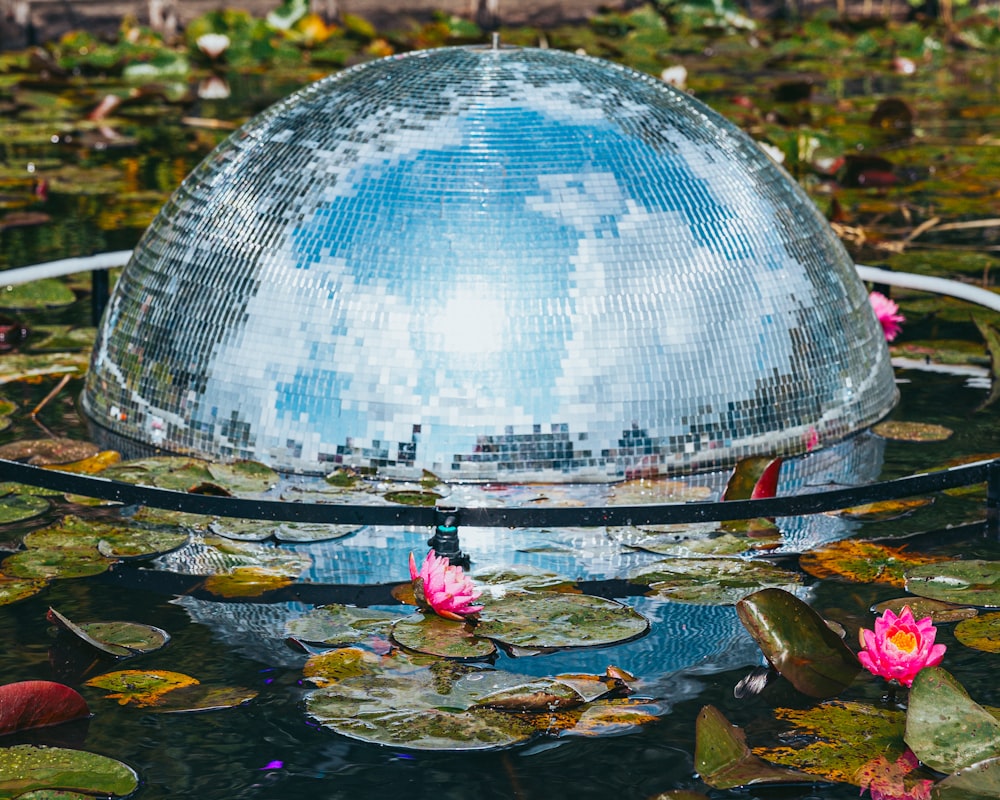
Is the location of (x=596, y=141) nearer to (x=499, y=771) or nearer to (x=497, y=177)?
(x=497, y=177)

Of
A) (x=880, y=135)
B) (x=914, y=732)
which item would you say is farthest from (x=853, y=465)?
(x=880, y=135)

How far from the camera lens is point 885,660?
6590 mm

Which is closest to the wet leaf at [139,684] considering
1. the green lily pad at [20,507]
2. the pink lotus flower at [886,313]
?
the green lily pad at [20,507]

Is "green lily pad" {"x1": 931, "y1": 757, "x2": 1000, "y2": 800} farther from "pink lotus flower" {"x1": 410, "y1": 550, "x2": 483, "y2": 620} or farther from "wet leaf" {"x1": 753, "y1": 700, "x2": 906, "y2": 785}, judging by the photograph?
"pink lotus flower" {"x1": 410, "y1": 550, "x2": 483, "y2": 620}

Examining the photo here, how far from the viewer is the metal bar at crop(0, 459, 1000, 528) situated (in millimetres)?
7559

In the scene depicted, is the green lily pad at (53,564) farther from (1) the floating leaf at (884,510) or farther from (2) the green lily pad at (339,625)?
(1) the floating leaf at (884,510)

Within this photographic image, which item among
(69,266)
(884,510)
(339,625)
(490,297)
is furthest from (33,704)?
(69,266)

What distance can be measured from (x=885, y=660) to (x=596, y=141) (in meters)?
3.54

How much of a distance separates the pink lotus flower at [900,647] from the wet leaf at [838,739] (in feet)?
0.50

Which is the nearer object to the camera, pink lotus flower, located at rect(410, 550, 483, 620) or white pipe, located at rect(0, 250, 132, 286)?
pink lotus flower, located at rect(410, 550, 483, 620)

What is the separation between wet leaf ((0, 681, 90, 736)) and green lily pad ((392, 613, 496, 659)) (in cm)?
134

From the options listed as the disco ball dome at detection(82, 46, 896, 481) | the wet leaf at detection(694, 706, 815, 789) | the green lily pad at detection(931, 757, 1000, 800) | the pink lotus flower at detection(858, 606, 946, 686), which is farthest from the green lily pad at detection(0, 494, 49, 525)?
the green lily pad at detection(931, 757, 1000, 800)

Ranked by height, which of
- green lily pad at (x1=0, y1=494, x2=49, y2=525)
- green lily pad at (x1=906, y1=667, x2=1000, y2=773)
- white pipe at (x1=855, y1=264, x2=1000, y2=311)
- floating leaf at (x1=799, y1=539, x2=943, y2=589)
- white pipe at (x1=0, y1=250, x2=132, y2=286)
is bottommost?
green lily pad at (x1=0, y1=494, x2=49, y2=525)

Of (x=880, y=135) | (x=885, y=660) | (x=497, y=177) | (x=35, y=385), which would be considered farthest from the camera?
(x=880, y=135)
